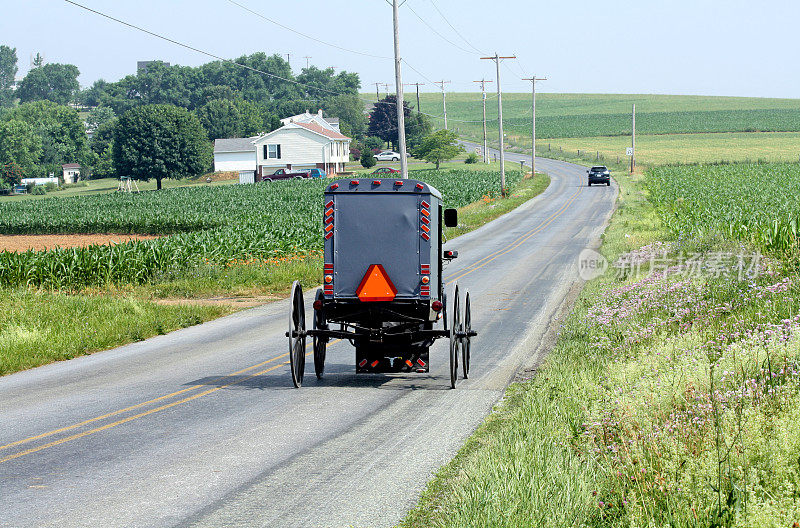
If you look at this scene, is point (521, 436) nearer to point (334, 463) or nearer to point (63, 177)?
point (334, 463)

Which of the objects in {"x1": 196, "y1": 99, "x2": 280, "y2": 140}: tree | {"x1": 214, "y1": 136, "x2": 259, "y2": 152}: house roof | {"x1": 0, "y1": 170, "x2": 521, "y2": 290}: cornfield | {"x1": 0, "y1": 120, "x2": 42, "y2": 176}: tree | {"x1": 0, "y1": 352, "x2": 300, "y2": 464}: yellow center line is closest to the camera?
{"x1": 0, "y1": 352, "x2": 300, "y2": 464}: yellow center line

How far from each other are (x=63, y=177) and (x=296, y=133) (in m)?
48.1

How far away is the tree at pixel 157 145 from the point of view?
110250 millimetres

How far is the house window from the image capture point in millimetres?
119000

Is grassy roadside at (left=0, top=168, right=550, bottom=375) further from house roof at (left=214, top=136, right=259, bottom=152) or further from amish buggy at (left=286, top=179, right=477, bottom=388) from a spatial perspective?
house roof at (left=214, top=136, right=259, bottom=152)

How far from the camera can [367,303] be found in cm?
1174

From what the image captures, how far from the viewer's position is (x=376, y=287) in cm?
1169

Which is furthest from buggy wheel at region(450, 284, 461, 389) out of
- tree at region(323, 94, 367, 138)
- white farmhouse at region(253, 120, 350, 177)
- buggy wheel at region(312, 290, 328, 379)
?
tree at region(323, 94, 367, 138)

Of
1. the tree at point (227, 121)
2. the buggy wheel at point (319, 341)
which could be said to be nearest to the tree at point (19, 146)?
the tree at point (227, 121)

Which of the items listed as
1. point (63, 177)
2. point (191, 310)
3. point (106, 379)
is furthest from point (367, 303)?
point (63, 177)

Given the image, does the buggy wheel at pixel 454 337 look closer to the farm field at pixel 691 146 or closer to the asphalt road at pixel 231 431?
the asphalt road at pixel 231 431

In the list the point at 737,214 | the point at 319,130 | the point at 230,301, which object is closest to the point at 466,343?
the point at 230,301

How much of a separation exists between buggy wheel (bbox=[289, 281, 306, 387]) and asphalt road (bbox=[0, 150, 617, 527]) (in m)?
0.30

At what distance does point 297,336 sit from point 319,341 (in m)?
1.03
